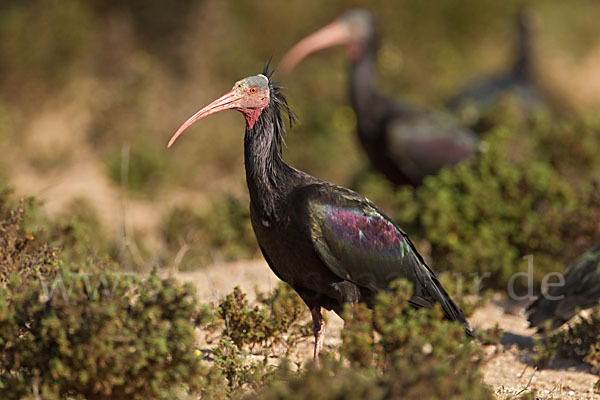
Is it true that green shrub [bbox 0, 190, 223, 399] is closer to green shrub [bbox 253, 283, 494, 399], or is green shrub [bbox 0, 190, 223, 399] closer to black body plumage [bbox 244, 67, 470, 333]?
green shrub [bbox 253, 283, 494, 399]

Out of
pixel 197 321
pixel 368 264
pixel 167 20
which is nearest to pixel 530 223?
pixel 368 264

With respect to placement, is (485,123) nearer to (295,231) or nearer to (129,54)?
(295,231)

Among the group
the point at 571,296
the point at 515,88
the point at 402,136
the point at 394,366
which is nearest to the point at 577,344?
the point at 571,296

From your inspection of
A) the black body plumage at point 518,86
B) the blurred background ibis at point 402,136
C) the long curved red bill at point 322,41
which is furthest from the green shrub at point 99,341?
the black body plumage at point 518,86

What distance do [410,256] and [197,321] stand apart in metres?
1.57

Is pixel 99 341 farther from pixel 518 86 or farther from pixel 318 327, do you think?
pixel 518 86

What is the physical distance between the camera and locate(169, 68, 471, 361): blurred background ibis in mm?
4195

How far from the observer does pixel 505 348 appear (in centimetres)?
525

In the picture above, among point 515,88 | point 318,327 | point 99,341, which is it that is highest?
point 515,88

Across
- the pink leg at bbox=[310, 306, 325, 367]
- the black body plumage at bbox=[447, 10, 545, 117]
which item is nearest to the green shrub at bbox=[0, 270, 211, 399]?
the pink leg at bbox=[310, 306, 325, 367]

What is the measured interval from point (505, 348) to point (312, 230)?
1872mm

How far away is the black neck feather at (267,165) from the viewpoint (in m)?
4.24

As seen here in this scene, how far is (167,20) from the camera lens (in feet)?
45.0

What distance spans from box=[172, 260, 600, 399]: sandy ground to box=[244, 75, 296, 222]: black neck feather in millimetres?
989
